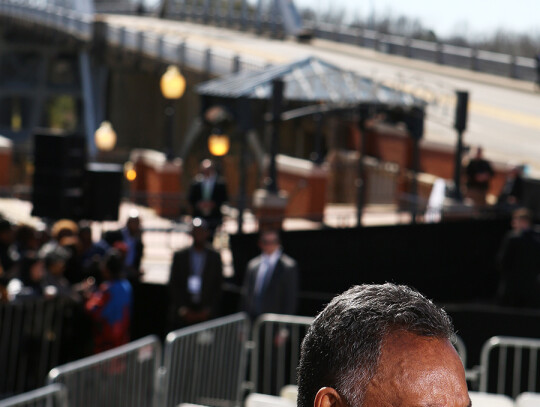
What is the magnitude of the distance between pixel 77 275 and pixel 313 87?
6131mm

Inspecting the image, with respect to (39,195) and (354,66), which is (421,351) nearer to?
(39,195)

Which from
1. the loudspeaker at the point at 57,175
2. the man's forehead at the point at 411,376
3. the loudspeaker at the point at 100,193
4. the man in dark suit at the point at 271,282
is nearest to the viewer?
the man's forehead at the point at 411,376

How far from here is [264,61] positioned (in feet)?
116

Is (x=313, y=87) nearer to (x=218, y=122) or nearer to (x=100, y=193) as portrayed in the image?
(x=218, y=122)

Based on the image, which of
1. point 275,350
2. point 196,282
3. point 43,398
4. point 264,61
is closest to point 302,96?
point 196,282

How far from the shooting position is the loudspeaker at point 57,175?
468 inches

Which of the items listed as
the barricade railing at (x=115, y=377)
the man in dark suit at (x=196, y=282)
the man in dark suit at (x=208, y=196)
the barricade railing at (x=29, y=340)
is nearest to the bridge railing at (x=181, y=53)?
the man in dark suit at (x=208, y=196)

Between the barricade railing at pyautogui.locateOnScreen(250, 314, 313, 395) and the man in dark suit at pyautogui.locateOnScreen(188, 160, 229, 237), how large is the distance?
5054 millimetres

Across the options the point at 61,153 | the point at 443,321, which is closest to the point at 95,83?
the point at 61,153

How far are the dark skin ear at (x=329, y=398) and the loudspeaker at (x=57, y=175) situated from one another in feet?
35.5

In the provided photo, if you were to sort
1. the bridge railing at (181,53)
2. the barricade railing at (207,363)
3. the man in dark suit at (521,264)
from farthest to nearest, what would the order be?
the bridge railing at (181,53), the man in dark suit at (521,264), the barricade railing at (207,363)

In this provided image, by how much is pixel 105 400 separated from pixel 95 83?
4931 cm

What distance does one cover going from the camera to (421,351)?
1266 mm

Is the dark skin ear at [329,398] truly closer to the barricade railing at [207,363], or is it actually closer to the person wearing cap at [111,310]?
the barricade railing at [207,363]
